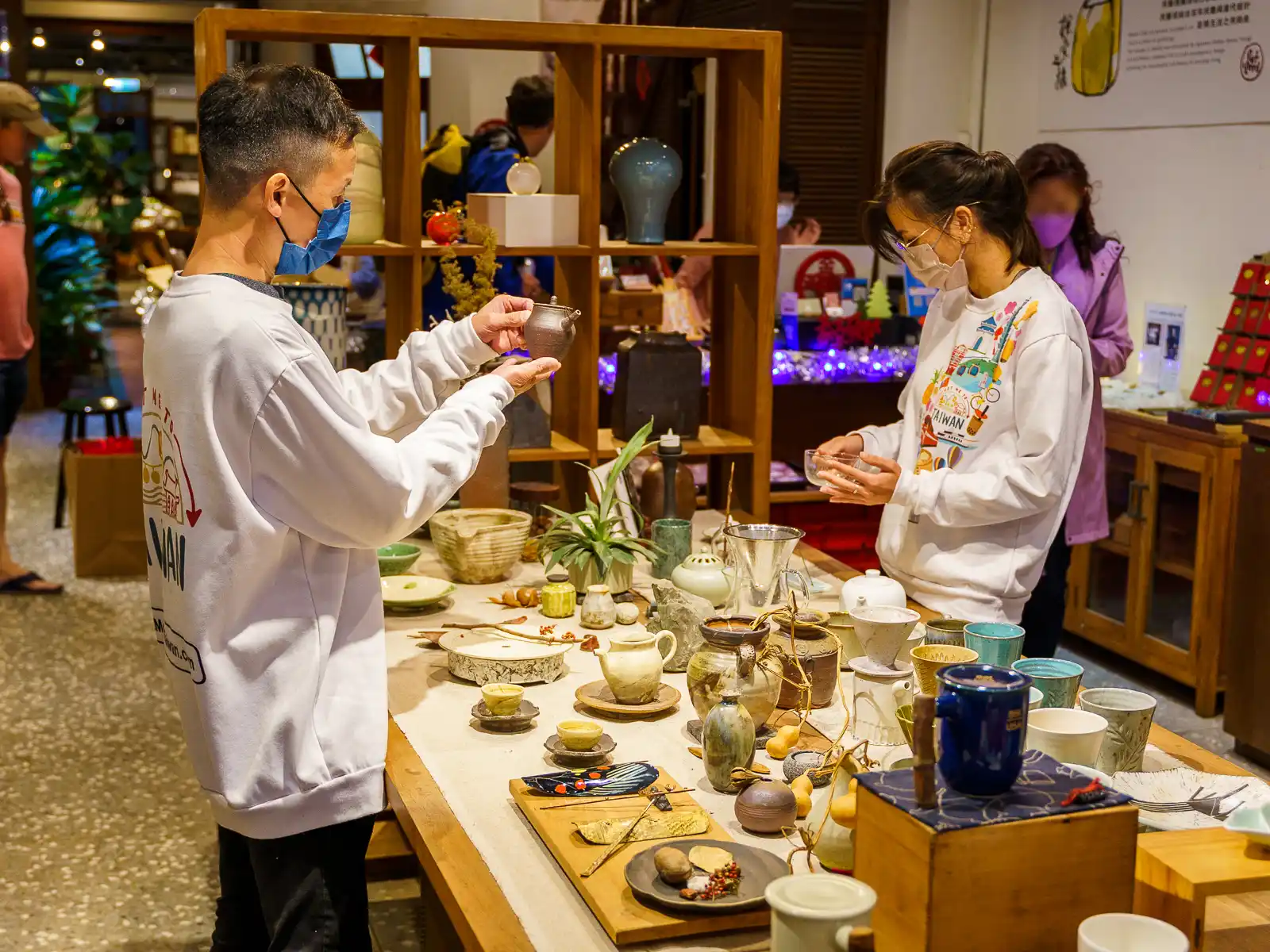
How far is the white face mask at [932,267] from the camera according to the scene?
2674 mm

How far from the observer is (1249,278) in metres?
4.78

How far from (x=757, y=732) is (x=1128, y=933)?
83 cm

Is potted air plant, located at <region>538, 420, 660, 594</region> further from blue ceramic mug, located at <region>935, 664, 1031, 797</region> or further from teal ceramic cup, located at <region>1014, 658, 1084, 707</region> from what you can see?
blue ceramic mug, located at <region>935, 664, 1031, 797</region>

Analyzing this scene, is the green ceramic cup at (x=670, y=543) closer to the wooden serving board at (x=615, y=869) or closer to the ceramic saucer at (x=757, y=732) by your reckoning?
the ceramic saucer at (x=757, y=732)

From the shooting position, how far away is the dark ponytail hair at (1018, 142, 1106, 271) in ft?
13.3

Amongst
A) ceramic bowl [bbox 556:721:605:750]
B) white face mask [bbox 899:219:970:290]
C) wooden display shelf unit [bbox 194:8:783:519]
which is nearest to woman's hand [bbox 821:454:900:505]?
white face mask [bbox 899:219:970:290]

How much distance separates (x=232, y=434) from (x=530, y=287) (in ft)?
11.2

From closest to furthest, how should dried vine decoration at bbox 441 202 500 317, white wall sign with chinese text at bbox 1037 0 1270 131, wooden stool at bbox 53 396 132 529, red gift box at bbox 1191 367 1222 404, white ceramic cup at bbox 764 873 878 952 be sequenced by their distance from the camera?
white ceramic cup at bbox 764 873 878 952
dried vine decoration at bbox 441 202 500 317
red gift box at bbox 1191 367 1222 404
white wall sign with chinese text at bbox 1037 0 1270 131
wooden stool at bbox 53 396 132 529

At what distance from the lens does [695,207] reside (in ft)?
28.5

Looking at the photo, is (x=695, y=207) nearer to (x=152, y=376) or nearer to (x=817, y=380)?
(x=817, y=380)

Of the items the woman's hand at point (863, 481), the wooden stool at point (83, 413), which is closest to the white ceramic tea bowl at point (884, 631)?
the woman's hand at point (863, 481)

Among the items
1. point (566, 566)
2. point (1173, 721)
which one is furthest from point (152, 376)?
point (1173, 721)

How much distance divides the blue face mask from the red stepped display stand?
3588 mm

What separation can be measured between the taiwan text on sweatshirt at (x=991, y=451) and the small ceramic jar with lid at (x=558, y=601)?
62 centimetres
